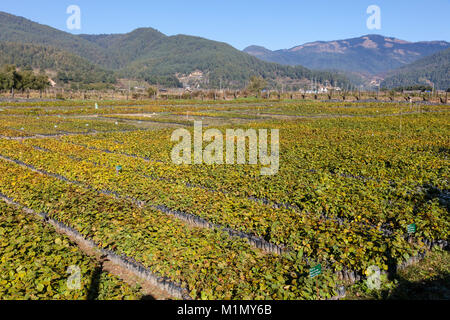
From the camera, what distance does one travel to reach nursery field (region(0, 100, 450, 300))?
6.61m

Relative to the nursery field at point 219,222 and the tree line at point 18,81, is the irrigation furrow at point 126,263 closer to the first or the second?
the nursery field at point 219,222

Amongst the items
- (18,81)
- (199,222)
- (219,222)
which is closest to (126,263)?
(199,222)

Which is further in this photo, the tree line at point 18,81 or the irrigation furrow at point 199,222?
the tree line at point 18,81

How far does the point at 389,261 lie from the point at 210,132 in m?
22.4

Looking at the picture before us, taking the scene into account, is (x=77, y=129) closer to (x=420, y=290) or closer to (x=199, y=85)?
(x=420, y=290)

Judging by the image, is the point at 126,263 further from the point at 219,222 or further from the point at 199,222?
the point at 219,222

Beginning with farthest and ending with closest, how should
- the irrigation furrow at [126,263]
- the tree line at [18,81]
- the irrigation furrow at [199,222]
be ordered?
the tree line at [18,81] < the irrigation furrow at [199,222] < the irrigation furrow at [126,263]

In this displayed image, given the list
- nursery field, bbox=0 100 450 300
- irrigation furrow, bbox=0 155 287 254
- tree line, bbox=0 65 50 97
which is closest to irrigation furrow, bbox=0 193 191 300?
nursery field, bbox=0 100 450 300

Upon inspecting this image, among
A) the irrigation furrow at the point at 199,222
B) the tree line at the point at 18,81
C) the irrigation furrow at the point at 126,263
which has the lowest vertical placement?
the irrigation furrow at the point at 126,263

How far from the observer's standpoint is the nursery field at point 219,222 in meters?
6.61

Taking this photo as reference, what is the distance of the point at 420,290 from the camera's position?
680cm

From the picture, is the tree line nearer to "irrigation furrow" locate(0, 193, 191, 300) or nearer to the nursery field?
the nursery field

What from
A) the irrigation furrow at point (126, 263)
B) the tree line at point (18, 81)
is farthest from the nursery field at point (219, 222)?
the tree line at point (18, 81)

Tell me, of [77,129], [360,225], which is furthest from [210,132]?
[360,225]
